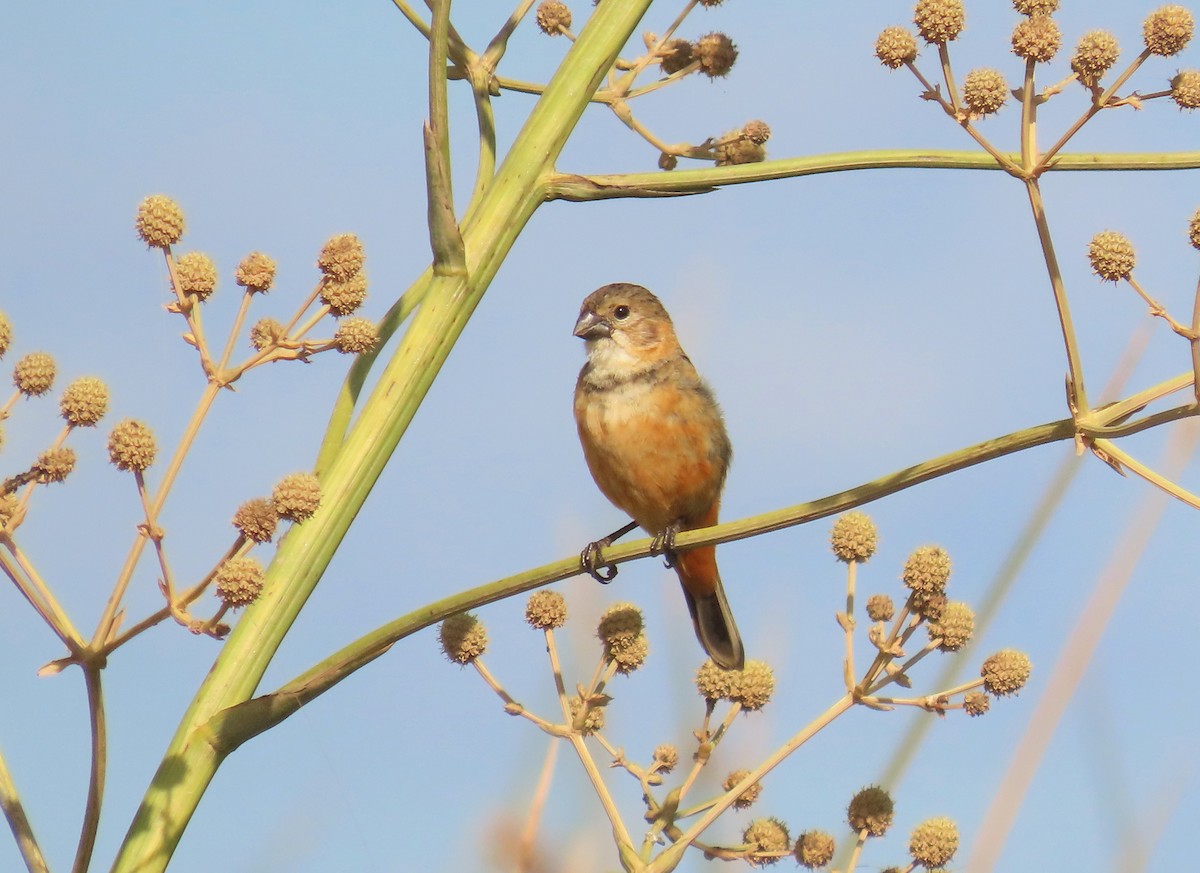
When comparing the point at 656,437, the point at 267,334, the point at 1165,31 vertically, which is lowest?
the point at 267,334


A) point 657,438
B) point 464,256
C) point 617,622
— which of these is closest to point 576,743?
point 617,622

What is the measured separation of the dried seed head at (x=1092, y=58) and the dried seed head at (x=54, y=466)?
1975 mm

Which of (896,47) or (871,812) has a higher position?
(896,47)

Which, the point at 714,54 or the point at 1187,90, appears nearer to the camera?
the point at 1187,90

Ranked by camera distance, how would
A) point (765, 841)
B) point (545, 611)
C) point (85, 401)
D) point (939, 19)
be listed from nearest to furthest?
point (85, 401) → point (939, 19) → point (765, 841) → point (545, 611)

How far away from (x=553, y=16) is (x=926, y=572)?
1532mm

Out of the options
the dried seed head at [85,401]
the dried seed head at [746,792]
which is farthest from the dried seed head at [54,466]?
the dried seed head at [746,792]

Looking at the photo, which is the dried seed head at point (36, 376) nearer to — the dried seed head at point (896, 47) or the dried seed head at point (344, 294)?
the dried seed head at point (344, 294)

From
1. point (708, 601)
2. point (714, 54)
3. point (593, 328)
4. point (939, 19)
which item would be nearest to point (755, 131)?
point (714, 54)

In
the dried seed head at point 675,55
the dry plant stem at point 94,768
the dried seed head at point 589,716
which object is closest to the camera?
the dry plant stem at point 94,768

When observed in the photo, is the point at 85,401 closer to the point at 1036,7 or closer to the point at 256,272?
the point at 256,272

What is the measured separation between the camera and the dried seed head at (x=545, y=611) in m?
2.98

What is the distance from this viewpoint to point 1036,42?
257 centimetres

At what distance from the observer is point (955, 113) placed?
2.53m
